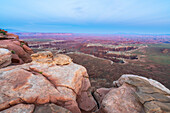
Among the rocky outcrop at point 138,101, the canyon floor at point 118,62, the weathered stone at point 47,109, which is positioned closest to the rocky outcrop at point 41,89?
the weathered stone at point 47,109

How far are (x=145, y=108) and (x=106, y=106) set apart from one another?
2.47 metres

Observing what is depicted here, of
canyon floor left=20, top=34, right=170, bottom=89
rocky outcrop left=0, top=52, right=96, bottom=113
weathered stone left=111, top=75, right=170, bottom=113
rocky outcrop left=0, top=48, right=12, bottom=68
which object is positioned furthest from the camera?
canyon floor left=20, top=34, right=170, bottom=89

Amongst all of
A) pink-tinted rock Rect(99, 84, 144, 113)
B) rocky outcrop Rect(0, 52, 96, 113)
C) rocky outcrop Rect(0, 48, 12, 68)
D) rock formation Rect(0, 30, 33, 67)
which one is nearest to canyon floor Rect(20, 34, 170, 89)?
pink-tinted rock Rect(99, 84, 144, 113)

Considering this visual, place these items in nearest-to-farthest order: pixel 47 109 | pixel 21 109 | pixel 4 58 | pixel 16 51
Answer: pixel 21 109, pixel 47 109, pixel 4 58, pixel 16 51

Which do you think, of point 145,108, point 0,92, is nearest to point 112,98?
point 145,108

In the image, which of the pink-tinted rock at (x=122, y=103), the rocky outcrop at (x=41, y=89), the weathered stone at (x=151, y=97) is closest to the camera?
the rocky outcrop at (x=41, y=89)

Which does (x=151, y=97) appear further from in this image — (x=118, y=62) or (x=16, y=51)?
(x=118, y=62)

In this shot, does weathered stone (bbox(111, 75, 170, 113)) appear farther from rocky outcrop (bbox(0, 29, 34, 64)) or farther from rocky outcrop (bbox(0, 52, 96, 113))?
rocky outcrop (bbox(0, 29, 34, 64))

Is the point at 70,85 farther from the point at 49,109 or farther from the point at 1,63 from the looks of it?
the point at 1,63

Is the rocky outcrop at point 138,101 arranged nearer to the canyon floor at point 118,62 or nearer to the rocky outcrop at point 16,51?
the canyon floor at point 118,62

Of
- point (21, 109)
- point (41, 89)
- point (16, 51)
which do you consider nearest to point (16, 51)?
point (16, 51)

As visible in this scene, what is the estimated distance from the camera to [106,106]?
659 centimetres

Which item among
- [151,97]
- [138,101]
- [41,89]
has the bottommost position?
[138,101]

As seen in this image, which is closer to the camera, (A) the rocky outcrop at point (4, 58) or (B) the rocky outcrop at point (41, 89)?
(B) the rocky outcrop at point (41, 89)
